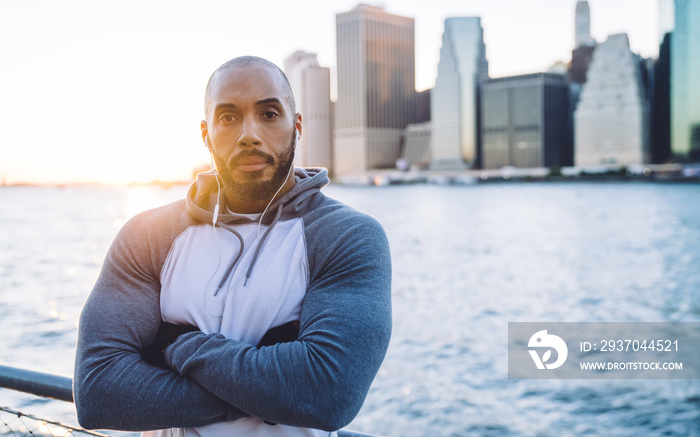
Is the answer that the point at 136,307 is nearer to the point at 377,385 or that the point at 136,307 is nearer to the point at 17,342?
the point at 377,385

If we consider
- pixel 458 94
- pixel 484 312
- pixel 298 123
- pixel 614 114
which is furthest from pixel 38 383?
pixel 458 94

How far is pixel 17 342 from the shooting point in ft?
62.2

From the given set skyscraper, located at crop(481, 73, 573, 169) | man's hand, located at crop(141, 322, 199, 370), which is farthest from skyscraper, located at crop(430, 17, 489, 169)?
man's hand, located at crop(141, 322, 199, 370)

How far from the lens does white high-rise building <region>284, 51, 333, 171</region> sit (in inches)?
6737

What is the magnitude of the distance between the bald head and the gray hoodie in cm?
33

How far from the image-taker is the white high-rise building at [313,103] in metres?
171

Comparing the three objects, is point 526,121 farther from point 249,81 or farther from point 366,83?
point 249,81

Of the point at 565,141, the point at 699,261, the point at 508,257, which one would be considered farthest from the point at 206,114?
the point at 565,141

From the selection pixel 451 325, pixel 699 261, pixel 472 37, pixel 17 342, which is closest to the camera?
pixel 17 342

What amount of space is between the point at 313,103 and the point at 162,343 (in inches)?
7324

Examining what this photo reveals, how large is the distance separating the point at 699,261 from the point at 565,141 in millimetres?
140791

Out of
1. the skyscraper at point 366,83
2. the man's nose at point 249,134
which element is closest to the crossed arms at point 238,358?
the man's nose at point 249,134

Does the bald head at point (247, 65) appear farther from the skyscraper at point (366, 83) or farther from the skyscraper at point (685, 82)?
the skyscraper at point (366, 83)

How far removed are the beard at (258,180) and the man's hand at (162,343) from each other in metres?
0.53
